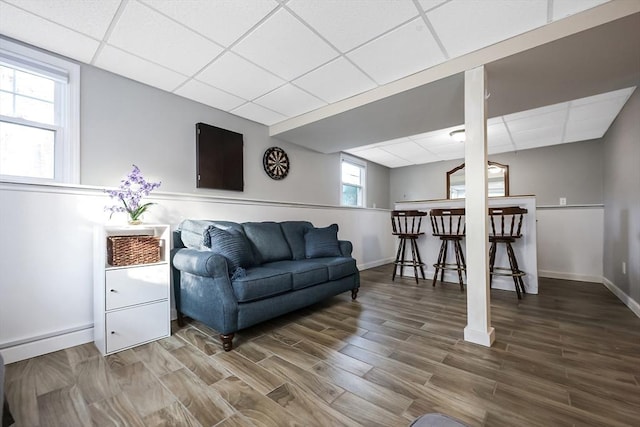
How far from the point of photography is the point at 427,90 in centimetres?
242

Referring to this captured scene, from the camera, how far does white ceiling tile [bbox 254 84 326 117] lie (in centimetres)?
272

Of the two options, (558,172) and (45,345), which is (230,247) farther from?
(558,172)

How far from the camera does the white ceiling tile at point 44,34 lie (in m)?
1.71

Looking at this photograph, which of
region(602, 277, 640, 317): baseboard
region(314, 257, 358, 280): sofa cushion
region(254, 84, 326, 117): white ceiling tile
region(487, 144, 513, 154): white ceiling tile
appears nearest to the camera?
region(602, 277, 640, 317): baseboard

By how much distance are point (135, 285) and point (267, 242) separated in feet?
4.11

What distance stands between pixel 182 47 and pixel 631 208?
14.8 ft

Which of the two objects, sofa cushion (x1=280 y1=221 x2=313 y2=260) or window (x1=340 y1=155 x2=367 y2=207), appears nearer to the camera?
sofa cushion (x1=280 y1=221 x2=313 y2=260)

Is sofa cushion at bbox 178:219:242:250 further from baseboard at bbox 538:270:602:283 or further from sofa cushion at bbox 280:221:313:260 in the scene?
baseboard at bbox 538:270:602:283

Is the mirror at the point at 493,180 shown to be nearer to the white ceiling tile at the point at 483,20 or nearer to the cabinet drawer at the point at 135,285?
the white ceiling tile at the point at 483,20

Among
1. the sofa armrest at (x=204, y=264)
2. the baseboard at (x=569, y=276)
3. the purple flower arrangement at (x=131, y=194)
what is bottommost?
the baseboard at (x=569, y=276)

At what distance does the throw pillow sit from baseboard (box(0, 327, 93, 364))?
1.18m

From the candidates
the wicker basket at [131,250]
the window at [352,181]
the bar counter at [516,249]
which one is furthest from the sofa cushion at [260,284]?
the window at [352,181]

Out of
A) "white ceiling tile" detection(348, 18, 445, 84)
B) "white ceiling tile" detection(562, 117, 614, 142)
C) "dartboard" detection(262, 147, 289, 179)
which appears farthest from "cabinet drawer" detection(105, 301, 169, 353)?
"white ceiling tile" detection(562, 117, 614, 142)

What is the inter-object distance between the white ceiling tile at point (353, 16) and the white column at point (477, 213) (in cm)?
80
